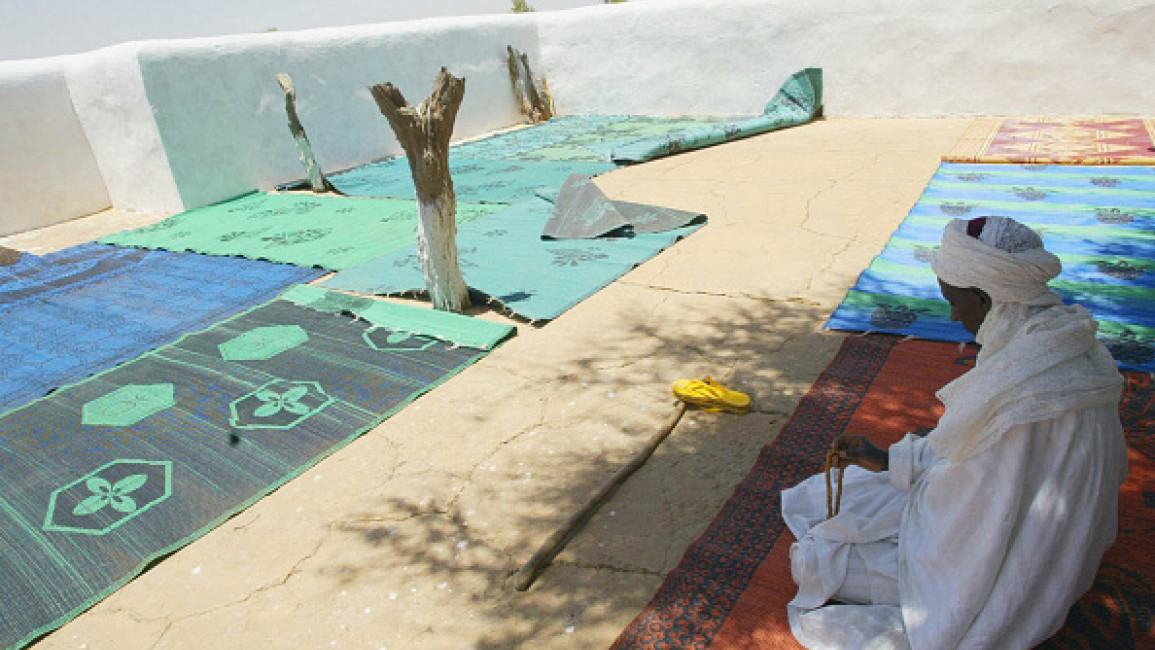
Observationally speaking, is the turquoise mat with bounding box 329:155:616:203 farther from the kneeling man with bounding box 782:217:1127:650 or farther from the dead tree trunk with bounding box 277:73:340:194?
the kneeling man with bounding box 782:217:1127:650

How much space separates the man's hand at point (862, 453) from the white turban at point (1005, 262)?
1.70 ft

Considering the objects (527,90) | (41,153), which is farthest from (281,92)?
(527,90)

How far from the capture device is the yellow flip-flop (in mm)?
3084

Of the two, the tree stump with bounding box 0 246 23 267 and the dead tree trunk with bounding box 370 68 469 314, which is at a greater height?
the dead tree trunk with bounding box 370 68 469 314

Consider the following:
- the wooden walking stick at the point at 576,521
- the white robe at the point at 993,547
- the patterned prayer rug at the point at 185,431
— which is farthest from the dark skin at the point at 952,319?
the patterned prayer rug at the point at 185,431

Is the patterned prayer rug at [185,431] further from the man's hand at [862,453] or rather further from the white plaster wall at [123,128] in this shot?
the white plaster wall at [123,128]

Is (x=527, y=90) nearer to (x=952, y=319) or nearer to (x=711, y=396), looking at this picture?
(x=711, y=396)

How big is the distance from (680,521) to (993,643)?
1.03 m

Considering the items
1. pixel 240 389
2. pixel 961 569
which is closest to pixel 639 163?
pixel 240 389

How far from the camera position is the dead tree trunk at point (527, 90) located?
12.0m

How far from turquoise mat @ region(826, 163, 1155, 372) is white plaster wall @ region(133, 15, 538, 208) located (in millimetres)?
7034

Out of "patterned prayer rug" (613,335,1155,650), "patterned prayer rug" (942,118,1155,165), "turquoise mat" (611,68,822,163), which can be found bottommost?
"patterned prayer rug" (613,335,1155,650)

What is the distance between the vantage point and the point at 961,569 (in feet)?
5.35

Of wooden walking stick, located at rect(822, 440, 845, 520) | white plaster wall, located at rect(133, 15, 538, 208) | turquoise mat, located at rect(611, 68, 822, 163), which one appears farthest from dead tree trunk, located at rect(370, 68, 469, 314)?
white plaster wall, located at rect(133, 15, 538, 208)
